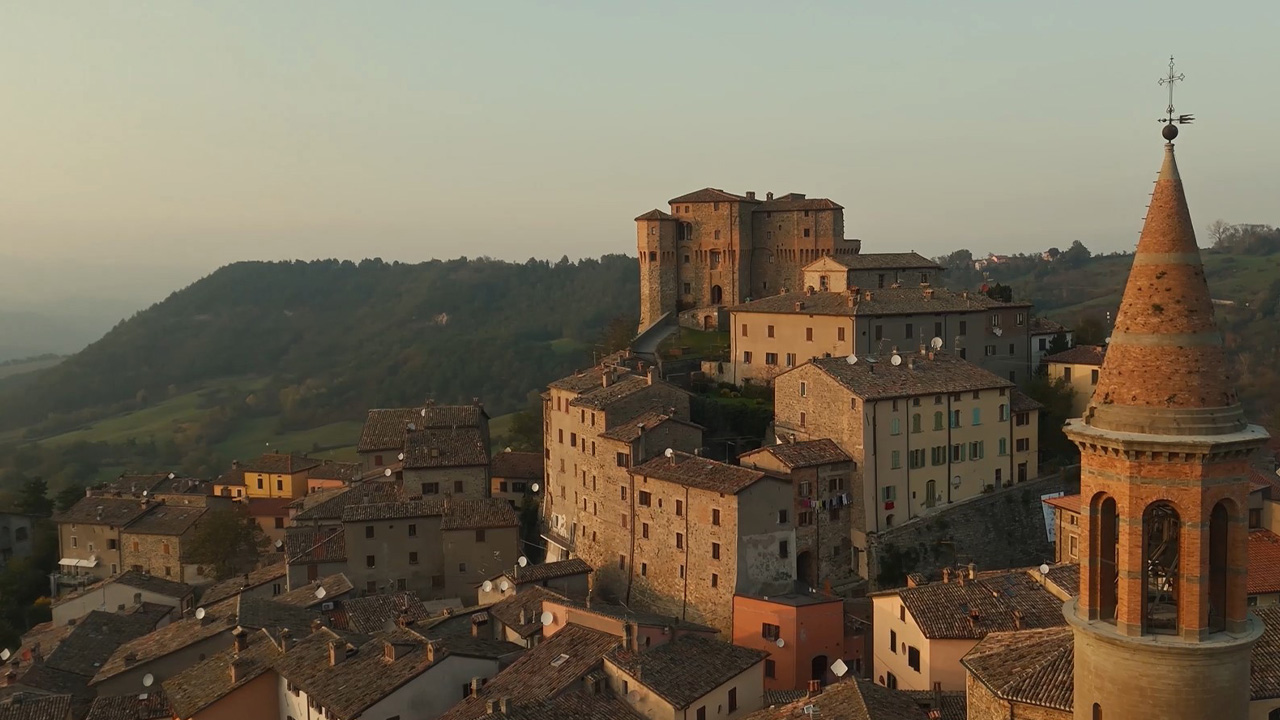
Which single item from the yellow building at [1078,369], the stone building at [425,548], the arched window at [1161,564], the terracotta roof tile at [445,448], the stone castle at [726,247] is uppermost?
the stone castle at [726,247]

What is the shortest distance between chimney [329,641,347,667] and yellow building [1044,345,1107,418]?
3267cm

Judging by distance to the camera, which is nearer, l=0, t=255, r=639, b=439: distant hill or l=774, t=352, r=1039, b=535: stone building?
l=774, t=352, r=1039, b=535: stone building

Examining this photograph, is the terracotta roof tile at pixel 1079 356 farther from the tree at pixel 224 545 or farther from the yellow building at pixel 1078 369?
the tree at pixel 224 545

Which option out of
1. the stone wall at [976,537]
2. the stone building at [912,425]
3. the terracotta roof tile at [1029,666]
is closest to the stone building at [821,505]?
the stone building at [912,425]

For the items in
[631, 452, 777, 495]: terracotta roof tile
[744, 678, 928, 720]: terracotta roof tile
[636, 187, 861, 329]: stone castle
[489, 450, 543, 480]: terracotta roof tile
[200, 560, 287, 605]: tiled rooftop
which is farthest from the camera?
[636, 187, 861, 329]: stone castle

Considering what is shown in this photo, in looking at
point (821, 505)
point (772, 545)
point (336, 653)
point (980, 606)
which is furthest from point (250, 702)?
point (980, 606)

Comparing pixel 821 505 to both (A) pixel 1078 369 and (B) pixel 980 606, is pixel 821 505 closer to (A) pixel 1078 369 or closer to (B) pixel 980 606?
(B) pixel 980 606

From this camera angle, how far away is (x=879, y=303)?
157ft

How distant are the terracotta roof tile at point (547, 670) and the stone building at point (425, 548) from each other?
41.0ft

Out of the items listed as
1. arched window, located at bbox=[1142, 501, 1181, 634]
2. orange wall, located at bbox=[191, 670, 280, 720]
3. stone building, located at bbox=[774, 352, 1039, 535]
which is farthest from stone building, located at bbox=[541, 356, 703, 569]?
arched window, located at bbox=[1142, 501, 1181, 634]

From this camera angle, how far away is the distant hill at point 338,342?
375 ft

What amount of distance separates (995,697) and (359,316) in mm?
150105

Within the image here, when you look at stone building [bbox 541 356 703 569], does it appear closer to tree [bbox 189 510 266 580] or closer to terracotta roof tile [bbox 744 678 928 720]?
tree [bbox 189 510 266 580]

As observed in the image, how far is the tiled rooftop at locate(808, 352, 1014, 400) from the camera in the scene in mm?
38781
